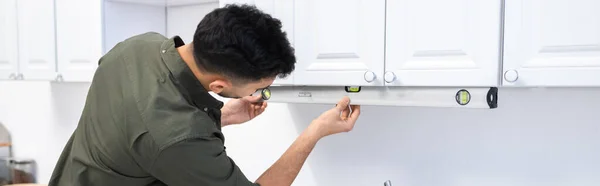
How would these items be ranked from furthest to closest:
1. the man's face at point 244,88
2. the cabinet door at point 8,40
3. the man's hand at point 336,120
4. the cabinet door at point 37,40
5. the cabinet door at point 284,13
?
the cabinet door at point 8,40 → the cabinet door at point 37,40 → the cabinet door at point 284,13 → the man's hand at point 336,120 → the man's face at point 244,88

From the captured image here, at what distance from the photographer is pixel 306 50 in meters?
1.61

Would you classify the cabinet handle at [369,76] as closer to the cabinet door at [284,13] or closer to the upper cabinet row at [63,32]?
the cabinet door at [284,13]

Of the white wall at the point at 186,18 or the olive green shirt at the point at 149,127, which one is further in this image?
the white wall at the point at 186,18

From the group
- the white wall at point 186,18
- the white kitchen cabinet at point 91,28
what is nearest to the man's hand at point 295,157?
the white wall at point 186,18

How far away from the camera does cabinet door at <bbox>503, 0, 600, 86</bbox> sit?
121 cm

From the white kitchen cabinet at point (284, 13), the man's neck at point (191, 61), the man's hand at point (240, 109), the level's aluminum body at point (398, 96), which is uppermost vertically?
the white kitchen cabinet at point (284, 13)

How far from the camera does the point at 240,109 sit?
5.59 ft

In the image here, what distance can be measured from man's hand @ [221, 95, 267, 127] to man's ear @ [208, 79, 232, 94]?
1.58ft

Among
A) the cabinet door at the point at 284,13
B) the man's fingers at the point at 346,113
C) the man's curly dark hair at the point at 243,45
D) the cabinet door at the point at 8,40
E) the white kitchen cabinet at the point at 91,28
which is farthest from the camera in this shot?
the cabinet door at the point at 8,40

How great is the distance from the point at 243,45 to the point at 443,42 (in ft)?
1.87

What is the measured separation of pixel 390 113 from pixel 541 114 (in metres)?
0.49

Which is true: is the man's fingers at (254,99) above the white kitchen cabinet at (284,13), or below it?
below

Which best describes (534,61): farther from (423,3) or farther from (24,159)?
(24,159)

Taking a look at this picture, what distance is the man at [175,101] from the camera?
42.6 inches
